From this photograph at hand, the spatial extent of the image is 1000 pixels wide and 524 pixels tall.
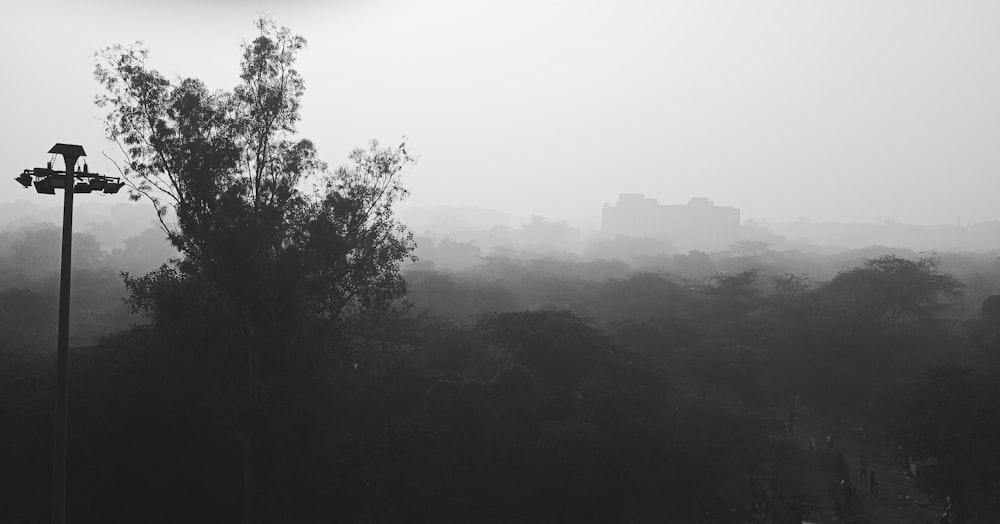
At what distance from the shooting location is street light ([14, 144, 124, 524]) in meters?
7.84

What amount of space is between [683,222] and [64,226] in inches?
5714

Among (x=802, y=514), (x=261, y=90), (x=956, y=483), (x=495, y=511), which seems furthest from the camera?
(x=802, y=514)

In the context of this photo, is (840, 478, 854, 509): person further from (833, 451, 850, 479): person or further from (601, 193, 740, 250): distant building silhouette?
(601, 193, 740, 250): distant building silhouette

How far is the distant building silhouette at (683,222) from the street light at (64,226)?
133971 mm

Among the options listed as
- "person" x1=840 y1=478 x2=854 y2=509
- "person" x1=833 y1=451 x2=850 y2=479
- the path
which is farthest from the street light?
"person" x1=833 y1=451 x2=850 y2=479

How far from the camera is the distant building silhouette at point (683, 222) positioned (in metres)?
143

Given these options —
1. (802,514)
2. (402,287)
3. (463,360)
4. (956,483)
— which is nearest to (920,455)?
(956,483)

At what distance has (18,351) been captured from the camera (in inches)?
819

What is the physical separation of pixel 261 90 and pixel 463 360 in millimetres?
10118

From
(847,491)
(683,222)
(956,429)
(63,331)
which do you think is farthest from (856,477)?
(683,222)

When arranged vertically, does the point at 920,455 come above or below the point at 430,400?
below

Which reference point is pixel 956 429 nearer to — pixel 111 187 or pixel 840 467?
pixel 840 467

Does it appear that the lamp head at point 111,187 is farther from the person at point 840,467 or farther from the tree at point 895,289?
the tree at point 895,289

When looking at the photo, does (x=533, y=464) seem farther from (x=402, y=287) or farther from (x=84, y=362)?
(x=84, y=362)
